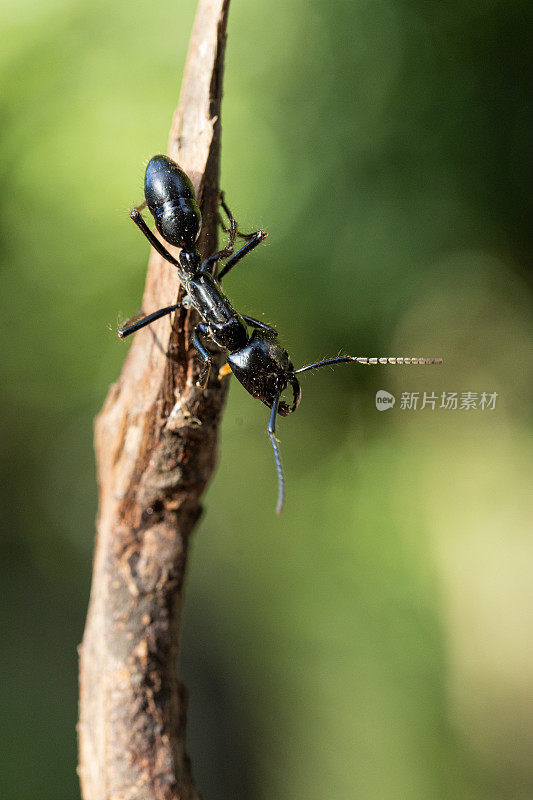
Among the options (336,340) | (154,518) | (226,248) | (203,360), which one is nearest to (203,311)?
(203,360)

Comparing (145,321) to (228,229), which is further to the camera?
(228,229)

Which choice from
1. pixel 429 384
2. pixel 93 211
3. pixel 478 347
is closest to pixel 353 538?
pixel 429 384

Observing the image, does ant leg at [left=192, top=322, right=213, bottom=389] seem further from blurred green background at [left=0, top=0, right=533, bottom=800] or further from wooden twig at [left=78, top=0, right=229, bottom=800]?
blurred green background at [left=0, top=0, right=533, bottom=800]

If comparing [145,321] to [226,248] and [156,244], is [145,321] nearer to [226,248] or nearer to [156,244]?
[156,244]

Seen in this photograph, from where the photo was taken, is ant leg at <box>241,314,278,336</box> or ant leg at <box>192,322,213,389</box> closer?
ant leg at <box>192,322,213,389</box>

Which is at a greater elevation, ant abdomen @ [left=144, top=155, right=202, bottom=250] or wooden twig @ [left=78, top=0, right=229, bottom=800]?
ant abdomen @ [left=144, top=155, right=202, bottom=250]

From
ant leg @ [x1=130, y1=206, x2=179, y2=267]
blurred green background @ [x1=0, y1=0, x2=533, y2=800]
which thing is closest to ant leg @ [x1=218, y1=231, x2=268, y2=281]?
ant leg @ [x1=130, y1=206, x2=179, y2=267]

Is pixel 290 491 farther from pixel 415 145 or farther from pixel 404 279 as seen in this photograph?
pixel 415 145
